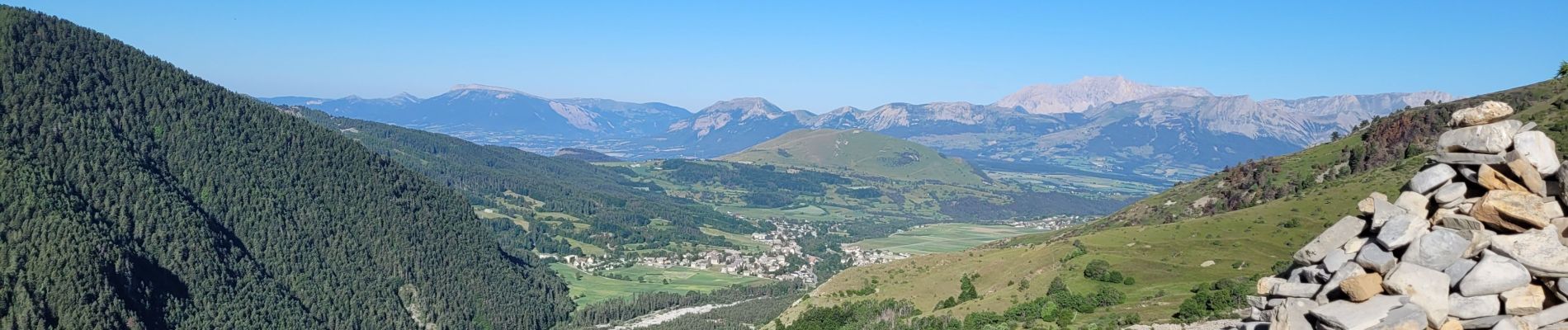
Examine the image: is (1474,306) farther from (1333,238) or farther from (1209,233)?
(1209,233)

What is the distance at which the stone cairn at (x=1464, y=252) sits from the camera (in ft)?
63.6

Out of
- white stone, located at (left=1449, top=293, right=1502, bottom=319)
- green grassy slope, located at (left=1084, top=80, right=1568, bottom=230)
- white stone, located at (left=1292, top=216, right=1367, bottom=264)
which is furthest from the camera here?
green grassy slope, located at (left=1084, top=80, right=1568, bottom=230)

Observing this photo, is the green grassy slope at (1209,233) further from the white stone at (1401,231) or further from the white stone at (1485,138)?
the white stone at (1401,231)

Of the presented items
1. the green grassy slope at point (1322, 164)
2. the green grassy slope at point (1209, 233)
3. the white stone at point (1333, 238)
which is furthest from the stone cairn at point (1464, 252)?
the green grassy slope at point (1322, 164)

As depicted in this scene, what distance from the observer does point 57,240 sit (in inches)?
6393

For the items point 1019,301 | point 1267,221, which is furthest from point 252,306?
point 1267,221

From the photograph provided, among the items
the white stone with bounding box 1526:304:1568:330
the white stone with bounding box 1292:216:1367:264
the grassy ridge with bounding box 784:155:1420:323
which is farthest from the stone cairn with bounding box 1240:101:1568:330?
the grassy ridge with bounding box 784:155:1420:323

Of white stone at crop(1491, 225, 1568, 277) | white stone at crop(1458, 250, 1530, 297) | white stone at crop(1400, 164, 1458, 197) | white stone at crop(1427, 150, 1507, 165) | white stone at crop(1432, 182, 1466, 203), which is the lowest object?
white stone at crop(1458, 250, 1530, 297)

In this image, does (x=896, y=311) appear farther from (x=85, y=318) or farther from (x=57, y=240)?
(x=57, y=240)

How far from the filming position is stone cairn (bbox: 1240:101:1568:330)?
1938 centimetres

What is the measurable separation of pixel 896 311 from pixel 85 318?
12401 centimetres

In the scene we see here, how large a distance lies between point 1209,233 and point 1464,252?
102 metres

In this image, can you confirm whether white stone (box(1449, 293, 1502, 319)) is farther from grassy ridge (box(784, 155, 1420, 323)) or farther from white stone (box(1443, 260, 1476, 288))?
grassy ridge (box(784, 155, 1420, 323))

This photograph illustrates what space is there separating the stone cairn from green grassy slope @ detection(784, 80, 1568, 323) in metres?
42.8
